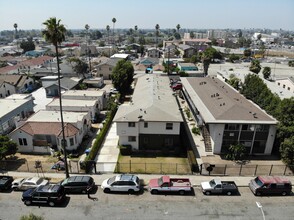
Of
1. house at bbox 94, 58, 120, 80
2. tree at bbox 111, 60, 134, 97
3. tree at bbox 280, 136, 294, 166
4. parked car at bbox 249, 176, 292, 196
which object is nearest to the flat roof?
tree at bbox 111, 60, 134, 97

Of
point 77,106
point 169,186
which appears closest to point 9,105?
point 77,106

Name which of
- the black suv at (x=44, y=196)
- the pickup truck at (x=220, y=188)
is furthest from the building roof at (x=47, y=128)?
the pickup truck at (x=220, y=188)

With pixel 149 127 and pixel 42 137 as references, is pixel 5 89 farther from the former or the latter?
pixel 149 127

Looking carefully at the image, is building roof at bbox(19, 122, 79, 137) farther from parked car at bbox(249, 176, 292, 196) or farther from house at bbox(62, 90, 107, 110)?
parked car at bbox(249, 176, 292, 196)

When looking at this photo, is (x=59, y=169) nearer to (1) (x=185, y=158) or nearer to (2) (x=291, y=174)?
(1) (x=185, y=158)

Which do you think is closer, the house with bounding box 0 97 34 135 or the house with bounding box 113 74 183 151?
the house with bounding box 113 74 183 151

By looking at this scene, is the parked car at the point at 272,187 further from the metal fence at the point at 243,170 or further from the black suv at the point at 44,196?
Result: the black suv at the point at 44,196
